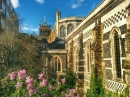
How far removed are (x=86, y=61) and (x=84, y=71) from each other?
A: 1475 millimetres

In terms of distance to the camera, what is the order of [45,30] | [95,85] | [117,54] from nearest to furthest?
1. [117,54]
2. [95,85]
3. [45,30]

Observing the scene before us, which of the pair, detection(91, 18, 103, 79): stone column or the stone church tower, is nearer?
detection(91, 18, 103, 79): stone column

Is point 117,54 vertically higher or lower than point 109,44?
lower

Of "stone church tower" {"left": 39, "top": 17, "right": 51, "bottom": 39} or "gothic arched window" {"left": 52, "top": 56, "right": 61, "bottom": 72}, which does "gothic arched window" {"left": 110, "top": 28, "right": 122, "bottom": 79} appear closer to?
"gothic arched window" {"left": 52, "top": 56, "right": 61, "bottom": 72}

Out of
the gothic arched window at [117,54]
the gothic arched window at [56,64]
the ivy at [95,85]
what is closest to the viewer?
the gothic arched window at [117,54]

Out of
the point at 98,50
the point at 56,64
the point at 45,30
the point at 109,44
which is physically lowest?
the point at 56,64

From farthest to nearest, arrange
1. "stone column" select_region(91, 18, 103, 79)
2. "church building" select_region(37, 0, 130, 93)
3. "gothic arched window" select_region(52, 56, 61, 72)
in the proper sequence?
"gothic arched window" select_region(52, 56, 61, 72)
"stone column" select_region(91, 18, 103, 79)
"church building" select_region(37, 0, 130, 93)

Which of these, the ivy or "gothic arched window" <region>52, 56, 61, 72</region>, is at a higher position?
"gothic arched window" <region>52, 56, 61, 72</region>

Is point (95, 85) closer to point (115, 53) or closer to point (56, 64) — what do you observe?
point (115, 53)

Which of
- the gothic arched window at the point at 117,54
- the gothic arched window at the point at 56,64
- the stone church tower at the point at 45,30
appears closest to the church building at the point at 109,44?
the gothic arched window at the point at 117,54

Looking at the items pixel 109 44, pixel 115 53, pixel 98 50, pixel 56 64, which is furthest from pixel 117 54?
pixel 56 64

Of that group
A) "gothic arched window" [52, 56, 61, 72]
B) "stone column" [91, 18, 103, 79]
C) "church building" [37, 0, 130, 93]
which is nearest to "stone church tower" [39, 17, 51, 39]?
"gothic arched window" [52, 56, 61, 72]

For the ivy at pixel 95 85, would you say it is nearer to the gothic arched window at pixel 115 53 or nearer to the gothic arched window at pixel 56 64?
the gothic arched window at pixel 115 53

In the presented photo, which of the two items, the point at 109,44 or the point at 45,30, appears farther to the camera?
the point at 45,30
